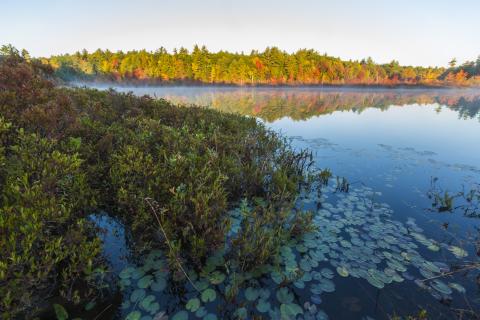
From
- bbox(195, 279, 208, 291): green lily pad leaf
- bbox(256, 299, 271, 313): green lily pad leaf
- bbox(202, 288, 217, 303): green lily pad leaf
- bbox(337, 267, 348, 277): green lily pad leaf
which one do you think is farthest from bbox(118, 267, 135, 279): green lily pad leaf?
bbox(337, 267, 348, 277): green lily pad leaf

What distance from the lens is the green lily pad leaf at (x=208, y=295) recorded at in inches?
151

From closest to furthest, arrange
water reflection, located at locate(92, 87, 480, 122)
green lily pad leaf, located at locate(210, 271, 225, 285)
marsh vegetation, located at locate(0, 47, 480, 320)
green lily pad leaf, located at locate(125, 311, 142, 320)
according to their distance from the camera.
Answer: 1. green lily pad leaf, located at locate(125, 311, 142, 320)
2. marsh vegetation, located at locate(0, 47, 480, 320)
3. green lily pad leaf, located at locate(210, 271, 225, 285)
4. water reflection, located at locate(92, 87, 480, 122)

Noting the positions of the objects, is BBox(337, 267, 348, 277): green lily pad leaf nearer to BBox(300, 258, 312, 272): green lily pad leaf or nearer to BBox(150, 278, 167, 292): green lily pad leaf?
BBox(300, 258, 312, 272): green lily pad leaf

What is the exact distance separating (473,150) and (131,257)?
19985mm

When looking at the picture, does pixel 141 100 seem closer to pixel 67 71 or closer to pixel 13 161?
pixel 13 161

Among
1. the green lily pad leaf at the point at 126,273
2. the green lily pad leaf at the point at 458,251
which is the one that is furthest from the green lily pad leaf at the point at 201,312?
the green lily pad leaf at the point at 458,251

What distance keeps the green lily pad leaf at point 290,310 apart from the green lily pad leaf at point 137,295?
93.0 inches

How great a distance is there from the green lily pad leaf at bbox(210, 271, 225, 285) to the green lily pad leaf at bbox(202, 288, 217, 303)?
213mm

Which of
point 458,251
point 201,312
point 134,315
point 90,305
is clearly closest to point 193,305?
point 201,312

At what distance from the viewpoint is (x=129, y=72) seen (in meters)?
106

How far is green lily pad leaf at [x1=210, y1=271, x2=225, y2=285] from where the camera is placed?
13.8 ft

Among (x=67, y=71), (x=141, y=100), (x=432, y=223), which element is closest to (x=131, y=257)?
(x=432, y=223)

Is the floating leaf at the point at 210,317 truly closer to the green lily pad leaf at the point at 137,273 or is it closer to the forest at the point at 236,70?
the green lily pad leaf at the point at 137,273

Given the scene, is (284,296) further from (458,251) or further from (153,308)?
(458,251)
